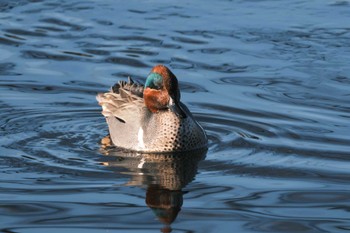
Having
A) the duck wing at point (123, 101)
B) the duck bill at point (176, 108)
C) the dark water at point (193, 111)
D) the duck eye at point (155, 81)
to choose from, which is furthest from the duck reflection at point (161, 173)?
the duck eye at point (155, 81)

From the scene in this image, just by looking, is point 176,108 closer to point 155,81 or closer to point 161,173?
point 155,81

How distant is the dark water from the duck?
0.58 ft

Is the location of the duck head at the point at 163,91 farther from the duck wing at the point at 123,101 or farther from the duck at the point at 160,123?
the duck wing at the point at 123,101

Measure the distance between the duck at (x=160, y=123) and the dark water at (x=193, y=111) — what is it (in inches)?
7.0

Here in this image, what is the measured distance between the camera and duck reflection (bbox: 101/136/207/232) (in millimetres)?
8673

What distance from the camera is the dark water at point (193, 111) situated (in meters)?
8.55

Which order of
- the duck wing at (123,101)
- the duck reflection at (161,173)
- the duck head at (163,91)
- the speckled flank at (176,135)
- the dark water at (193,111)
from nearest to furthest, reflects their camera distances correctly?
1. the dark water at (193,111)
2. the duck reflection at (161,173)
3. the duck head at (163,91)
4. the speckled flank at (176,135)
5. the duck wing at (123,101)

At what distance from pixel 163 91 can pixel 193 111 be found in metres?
1.55

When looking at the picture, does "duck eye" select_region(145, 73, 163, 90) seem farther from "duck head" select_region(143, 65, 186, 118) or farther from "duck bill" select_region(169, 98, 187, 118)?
"duck bill" select_region(169, 98, 187, 118)

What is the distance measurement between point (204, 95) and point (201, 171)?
2781mm

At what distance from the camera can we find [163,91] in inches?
417

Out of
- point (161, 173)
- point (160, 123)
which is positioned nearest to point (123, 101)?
point (160, 123)

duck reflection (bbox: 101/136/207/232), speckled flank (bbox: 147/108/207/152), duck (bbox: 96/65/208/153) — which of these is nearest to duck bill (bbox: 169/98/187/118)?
duck (bbox: 96/65/208/153)

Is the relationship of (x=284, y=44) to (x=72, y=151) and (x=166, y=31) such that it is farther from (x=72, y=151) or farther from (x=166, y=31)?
(x=72, y=151)
